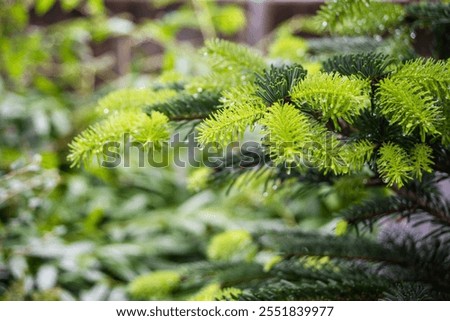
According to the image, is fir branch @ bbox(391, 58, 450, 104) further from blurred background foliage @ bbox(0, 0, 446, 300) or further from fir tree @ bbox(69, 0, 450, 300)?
blurred background foliage @ bbox(0, 0, 446, 300)

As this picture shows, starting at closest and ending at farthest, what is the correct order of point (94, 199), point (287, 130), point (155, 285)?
point (287, 130), point (155, 285), point (94, 199)

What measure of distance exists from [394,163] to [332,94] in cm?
9

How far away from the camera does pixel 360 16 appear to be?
63 centimetres

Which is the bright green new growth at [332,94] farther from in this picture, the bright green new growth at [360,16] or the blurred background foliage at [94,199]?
the blurred background foliage at [94,199]

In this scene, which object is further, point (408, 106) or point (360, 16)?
point (360, 16)

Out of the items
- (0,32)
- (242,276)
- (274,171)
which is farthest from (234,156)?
(0,32)

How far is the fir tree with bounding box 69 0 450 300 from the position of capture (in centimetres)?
46

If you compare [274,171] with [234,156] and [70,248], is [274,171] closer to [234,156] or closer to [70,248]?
[234,156]

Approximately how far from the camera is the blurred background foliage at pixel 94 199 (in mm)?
1104

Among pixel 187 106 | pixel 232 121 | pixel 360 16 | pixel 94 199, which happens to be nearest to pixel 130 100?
pixel 187 106

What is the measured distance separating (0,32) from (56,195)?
0.56 meters

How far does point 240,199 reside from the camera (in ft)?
4.97

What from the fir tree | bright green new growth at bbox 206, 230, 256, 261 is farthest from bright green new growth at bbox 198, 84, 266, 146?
bright green new growth at bbox 206, 230, 256, 261

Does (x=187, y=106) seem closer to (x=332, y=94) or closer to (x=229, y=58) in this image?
(x=229, y=58)
